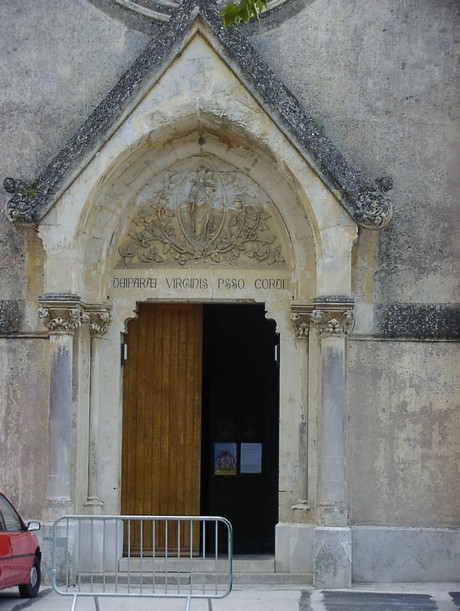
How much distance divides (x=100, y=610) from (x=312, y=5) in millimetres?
7600

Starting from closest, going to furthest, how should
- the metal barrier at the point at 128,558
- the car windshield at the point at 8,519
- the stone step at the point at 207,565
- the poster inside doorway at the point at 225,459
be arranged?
the car windshield at the point at 8,519 → the metal barrier at the point at 128,558 → the stone step at the point at 207,565 → the poster inside doorway at the point at 225,459

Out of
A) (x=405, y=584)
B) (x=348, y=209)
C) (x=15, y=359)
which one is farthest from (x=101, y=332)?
(x=405, y=584)

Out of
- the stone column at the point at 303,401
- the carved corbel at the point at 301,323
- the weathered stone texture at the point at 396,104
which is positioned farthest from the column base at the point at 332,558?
the weathered stone texture at the point at 396,104

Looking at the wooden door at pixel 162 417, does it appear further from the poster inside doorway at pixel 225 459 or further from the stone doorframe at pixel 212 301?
the poster inside doorway at pixel 225 459

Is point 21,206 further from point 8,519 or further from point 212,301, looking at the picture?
point 8,519

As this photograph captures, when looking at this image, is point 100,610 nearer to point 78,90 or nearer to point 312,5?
point 78,90

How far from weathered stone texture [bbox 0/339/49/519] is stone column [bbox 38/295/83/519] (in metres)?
0.43

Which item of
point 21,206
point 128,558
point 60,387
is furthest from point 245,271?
point 128,558

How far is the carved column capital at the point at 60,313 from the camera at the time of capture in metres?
14.3

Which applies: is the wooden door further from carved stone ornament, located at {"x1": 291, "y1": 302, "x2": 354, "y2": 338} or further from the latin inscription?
carved stone ornament, located at {"x1": 291, "y1": 302, "x2": 354, "y2": 338}

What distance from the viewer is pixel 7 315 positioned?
1492 cm

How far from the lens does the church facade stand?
46.9 feet

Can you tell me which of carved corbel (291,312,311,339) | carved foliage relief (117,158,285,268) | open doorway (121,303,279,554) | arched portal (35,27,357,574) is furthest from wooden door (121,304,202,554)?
carved corbel (291,312,311,339)

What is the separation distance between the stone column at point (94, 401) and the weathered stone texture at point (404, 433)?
3.06 metres
